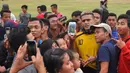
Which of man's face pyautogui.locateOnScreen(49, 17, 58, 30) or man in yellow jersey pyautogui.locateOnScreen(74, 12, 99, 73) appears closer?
man in yellow jersey pyautogui.locateOnScreen(74, 12, 99, 73)

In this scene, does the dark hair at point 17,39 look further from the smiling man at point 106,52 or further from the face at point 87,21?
the face at point 87,21

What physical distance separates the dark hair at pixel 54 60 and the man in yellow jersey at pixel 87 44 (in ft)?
7.07

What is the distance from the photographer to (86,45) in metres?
5.32

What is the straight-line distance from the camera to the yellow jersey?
5277mm

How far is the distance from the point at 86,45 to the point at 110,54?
2.72 feet

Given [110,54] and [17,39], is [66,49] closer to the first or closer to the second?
[17,39]

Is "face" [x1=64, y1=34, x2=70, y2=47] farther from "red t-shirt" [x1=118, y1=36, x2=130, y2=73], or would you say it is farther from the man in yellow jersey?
"red t-shirt" [x1=118, y1=36, x2=130, y2=73]

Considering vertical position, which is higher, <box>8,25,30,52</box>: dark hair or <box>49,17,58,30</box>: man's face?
<box>8,25,30,52</box>: dark hair

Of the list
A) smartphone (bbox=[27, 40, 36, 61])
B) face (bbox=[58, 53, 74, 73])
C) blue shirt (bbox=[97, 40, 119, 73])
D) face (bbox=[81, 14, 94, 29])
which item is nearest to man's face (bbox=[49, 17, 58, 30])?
face (bbox=[81, 14, 94, 29])

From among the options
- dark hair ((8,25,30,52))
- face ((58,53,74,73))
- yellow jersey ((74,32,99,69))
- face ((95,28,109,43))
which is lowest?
yellow jersey ((74,32,99,69))

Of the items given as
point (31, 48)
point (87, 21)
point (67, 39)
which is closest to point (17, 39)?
point (31, 48)

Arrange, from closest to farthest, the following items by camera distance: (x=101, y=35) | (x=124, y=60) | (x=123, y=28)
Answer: (x=124, y=60), (x=101, y=35), (x=123, y=28)

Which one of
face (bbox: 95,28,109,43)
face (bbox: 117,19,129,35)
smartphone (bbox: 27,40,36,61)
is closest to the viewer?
smartphone (bbox: 27,40,36,61)

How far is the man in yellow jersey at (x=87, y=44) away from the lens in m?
5.29
